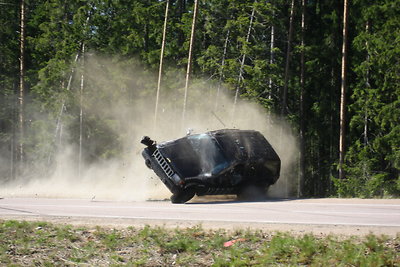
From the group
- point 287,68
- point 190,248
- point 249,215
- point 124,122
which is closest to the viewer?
point 190,248

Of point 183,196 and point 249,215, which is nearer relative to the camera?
point 249,215

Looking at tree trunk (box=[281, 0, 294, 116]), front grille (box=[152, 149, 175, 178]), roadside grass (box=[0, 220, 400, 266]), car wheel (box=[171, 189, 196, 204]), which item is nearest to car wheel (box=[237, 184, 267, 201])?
car wheel (box=[171, 189, 196, 204])

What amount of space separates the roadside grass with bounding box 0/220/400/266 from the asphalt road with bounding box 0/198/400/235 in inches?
40.4

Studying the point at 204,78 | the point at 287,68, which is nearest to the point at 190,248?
the point at 287,68

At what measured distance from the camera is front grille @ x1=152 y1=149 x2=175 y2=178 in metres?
15.4

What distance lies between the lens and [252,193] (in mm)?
16094

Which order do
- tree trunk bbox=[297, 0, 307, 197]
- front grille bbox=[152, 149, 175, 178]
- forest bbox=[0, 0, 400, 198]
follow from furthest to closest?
1. tree trunk bbox=[297, 0, 307, 197]
2. forest bbox=[0, 0, 400, 198]
3. front grille bbox=[152, 149, 175, 178]

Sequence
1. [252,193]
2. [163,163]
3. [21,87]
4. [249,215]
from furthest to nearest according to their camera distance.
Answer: [21,87]
[252,193]
[163,163]
[249,215]

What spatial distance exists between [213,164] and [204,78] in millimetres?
16475

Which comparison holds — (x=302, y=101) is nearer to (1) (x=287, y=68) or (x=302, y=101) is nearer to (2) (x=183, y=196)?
(1) (x=287, y=68)

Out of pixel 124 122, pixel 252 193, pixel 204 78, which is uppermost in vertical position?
pixel 204 78

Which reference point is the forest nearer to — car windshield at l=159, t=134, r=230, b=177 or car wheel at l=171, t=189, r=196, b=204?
car windshield at l=159, t=134, r=230, b=177

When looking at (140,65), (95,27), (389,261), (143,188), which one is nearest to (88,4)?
(95,27)

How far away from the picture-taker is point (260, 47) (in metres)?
28.4
